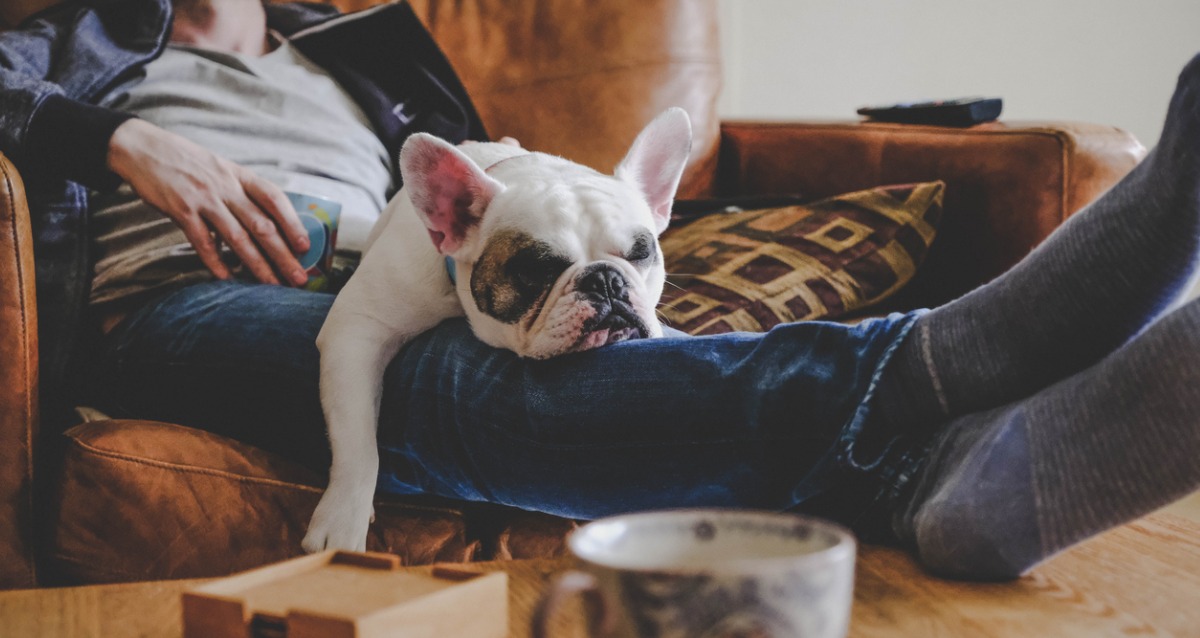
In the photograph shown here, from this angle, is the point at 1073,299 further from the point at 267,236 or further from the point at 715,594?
the point at 267,236

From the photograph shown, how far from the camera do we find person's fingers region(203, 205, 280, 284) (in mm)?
Answer: 1134

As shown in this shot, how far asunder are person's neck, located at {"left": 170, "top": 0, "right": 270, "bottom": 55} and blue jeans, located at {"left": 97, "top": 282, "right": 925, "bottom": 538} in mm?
648

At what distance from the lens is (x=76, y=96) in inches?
51.4

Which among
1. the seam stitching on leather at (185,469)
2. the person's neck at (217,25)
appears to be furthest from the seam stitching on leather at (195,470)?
the person's neck at (217,25)

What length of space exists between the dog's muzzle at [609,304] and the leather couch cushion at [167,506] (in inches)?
11.3

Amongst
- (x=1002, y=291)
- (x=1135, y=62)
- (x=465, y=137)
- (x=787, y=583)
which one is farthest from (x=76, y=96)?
(x=1135, y=62)

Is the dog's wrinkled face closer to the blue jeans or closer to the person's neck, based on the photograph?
the blue jeans

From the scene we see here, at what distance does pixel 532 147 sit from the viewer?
1.70 m

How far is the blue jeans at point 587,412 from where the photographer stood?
68 cm

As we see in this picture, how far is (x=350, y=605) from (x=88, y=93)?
3.62ft

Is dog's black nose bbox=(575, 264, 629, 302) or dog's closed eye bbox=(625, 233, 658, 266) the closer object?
dog's black nose bbox=(575, 264, 629, 302)

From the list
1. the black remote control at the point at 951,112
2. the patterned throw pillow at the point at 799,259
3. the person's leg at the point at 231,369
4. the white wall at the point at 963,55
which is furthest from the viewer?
the white wall at the point at 963,55

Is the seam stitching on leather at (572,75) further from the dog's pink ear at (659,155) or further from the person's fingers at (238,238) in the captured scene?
the person's fingers at (238,238)

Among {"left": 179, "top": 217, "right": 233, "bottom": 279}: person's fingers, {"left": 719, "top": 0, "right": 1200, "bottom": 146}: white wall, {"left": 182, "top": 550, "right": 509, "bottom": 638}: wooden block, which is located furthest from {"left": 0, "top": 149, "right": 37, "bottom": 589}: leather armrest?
{"left": 719, "top": 0, "right": 1200, "bottom": 146}: white wall
